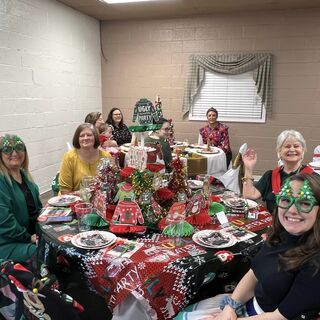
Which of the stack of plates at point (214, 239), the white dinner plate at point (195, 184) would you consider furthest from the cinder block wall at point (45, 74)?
the stack of plates at point (214, 239)

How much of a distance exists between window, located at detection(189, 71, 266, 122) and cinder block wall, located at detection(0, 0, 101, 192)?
2028 mm

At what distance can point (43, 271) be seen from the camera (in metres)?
1.63

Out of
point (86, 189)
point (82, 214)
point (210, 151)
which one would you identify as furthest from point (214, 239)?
point (210, 151)

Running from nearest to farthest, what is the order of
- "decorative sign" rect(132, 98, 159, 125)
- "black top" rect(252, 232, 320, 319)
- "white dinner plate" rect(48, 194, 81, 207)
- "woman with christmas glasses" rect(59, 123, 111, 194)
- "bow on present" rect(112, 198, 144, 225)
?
"black top" rect(252, 232, 320, 319) → "bow on present" rect(112, 198, 144, 225) → "decorative sign" rect(132, 98, 159, 125) → "white dinner plate" rect(48, 194, 81, 207) → "woman with christmas glasses" rect(59, 123, 111, 194)

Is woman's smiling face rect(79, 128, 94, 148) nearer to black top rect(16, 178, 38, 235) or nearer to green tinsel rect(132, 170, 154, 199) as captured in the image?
black top rect(16, 178, 38, 235)

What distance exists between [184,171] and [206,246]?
1.76ft

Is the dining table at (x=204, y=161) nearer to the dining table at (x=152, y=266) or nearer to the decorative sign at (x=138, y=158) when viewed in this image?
the decorative sign at (x=138, y=158)

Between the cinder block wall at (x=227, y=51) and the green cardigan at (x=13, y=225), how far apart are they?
13.9 ft

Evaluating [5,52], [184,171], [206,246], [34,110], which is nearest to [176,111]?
[34,110]

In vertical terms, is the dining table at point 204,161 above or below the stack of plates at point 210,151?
below

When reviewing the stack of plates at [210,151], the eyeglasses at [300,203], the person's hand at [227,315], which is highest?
the eyeglasses at [300,203]

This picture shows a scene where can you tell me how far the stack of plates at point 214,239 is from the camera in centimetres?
162

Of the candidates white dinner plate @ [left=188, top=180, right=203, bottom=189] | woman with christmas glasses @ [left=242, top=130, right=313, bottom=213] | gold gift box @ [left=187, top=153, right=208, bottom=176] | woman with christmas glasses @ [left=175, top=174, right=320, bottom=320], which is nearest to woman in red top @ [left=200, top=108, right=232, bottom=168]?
gold gift box @ [left=187, top=153, right=208, bottom=176]

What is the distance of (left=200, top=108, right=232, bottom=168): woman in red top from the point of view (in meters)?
5.41
